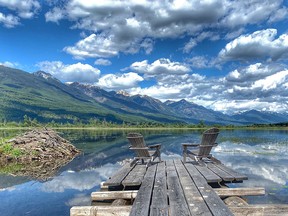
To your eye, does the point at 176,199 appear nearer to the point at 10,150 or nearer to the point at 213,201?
the point at 213,201

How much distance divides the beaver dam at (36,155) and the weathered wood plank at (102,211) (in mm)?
10707

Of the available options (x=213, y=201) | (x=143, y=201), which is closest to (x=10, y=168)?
(x=143, y=201)

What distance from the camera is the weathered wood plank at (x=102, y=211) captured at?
693cm

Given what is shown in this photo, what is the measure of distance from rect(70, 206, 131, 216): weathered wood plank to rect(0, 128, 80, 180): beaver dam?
1071 cm

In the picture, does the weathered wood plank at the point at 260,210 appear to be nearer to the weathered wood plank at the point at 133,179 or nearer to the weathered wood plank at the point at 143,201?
the weathered wood plank at the point at 143,201

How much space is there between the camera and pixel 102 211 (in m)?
7.02

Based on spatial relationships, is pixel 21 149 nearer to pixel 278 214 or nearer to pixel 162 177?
A: pixel 162 177

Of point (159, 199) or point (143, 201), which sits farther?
point (159, 199)

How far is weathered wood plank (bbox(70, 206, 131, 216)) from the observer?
693cm

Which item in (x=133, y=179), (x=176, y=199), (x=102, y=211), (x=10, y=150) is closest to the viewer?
(x=102, y=211)

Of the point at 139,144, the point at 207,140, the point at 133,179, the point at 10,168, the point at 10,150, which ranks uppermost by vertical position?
the point at 207,140

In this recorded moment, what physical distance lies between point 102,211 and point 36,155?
61.0 feet

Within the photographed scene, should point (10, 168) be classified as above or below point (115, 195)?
below

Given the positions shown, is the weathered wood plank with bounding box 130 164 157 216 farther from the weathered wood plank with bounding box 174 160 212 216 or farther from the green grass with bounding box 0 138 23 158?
the green grass with bounding box 0 138 23 158
